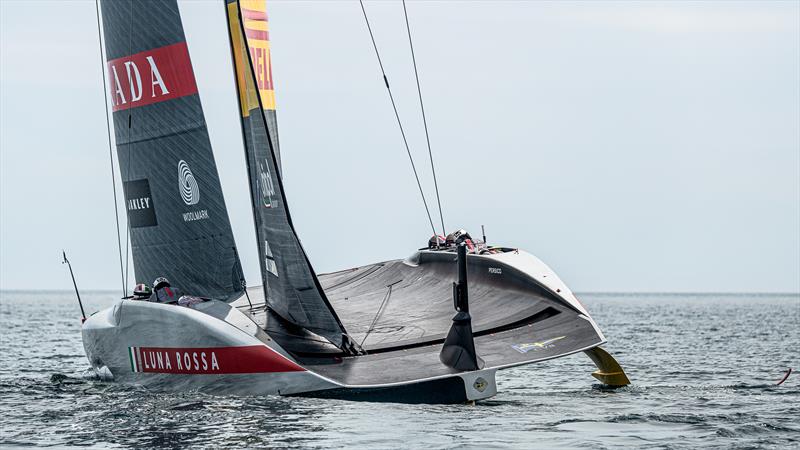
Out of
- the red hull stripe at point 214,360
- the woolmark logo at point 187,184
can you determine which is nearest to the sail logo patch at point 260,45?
the woolmark logo at point 187,184

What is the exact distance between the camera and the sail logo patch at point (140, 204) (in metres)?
14.1

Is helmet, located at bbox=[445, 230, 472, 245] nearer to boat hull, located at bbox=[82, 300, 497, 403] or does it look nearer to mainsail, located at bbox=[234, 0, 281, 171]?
mainsail, located at bbox=[234, 0, 281, 171]

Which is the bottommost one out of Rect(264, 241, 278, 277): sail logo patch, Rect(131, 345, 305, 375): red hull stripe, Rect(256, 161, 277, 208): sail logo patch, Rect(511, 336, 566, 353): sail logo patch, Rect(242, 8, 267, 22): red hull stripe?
Rect(511, 336, 566, 353): sail logo patch

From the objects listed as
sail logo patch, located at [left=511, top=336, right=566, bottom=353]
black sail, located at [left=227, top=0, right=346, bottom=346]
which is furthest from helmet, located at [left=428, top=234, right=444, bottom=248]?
sail logo patch, located at [left=511, top=336, right=566, bottom=353]

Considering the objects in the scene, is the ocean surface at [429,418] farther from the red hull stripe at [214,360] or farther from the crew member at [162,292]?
the crew member at [162,292]

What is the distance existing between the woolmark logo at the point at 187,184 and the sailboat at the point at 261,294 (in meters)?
0.01

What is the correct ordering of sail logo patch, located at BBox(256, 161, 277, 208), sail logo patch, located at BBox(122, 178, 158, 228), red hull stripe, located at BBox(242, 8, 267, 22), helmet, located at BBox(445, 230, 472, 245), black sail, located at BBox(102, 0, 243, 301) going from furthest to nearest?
sail logo patch, located at BBox(122, 178, 158, 228), black sail, located at BBox(102, 0, 243, 301), helmet, located at BBox(445, 230, 472, 245), red hull stripe, located at BBox(242, 8, 267, 22), sail logo patch, located at BBox(256, 161, 277, 208)

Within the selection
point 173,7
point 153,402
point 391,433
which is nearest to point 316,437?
point 391,433

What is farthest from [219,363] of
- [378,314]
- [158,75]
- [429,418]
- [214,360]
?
[158,75]

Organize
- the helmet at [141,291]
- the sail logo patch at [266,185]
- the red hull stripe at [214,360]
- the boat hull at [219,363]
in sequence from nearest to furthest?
the boat hull at [219,363]
the red hull stripe at [214,360]
the sail logo patch at [266,185]
the helmet at [141,291]

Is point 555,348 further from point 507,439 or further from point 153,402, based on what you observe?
point 153,402

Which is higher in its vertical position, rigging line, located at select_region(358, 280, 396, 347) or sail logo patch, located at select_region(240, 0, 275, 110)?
sail logo patch, located at select_region(240, 0, 275, 110)

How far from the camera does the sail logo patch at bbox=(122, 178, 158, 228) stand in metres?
14.1

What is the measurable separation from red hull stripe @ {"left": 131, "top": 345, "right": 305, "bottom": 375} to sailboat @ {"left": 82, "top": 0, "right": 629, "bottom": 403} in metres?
0.02
